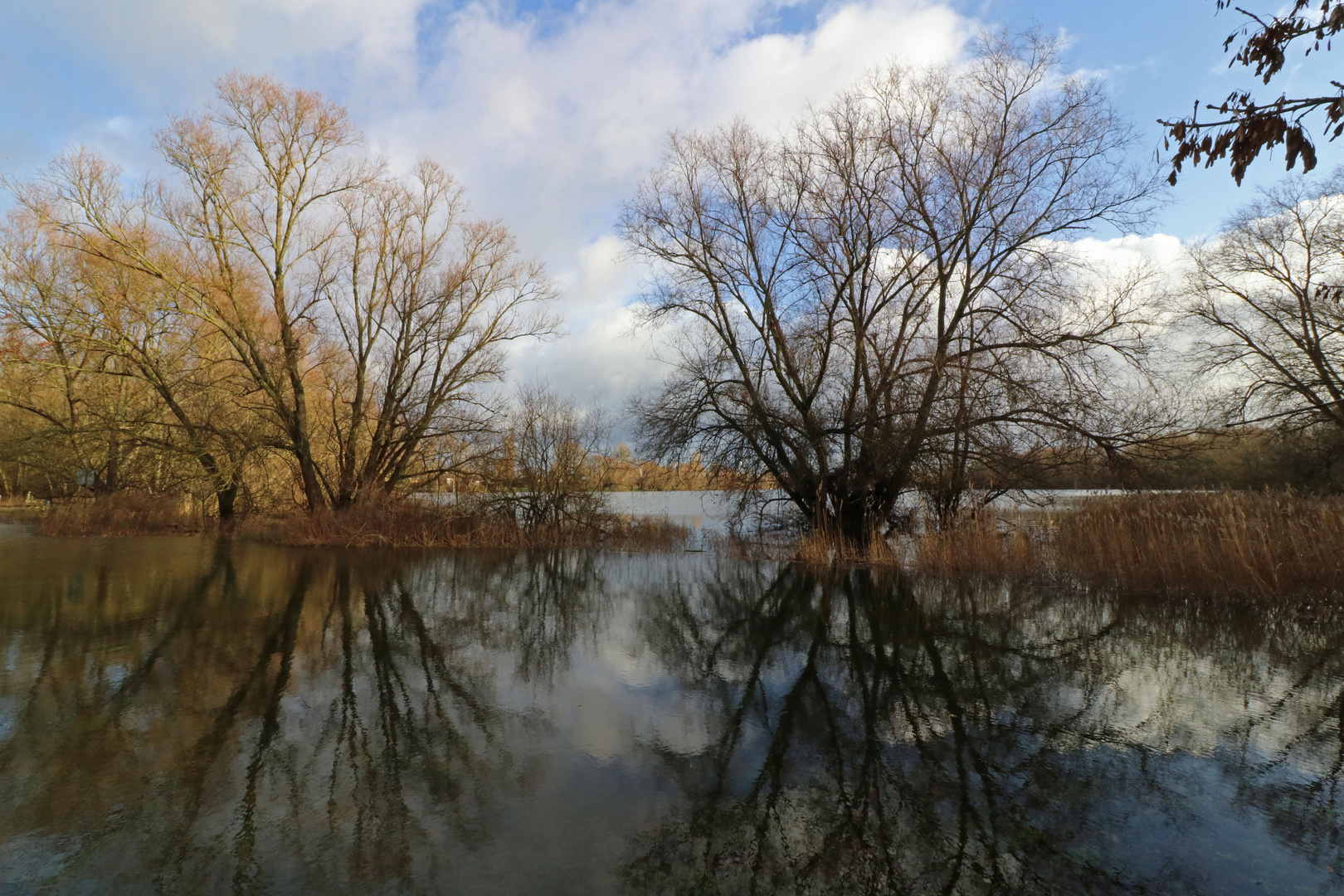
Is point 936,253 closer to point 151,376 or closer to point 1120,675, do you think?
point 1120,675

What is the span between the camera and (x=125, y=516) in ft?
68.2

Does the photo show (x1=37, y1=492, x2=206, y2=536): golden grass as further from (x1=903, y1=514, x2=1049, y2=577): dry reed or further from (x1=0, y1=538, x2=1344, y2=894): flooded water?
(x1=903, y1=514, x2=1049, y2=577): dry reed

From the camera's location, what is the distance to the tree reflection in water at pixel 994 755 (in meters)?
3.21

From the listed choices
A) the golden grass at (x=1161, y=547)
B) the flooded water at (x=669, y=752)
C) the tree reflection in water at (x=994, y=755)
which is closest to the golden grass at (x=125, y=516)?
the flooded water at (x=669, y=752)

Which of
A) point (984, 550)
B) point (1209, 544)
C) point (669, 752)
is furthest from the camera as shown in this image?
point (984, 550)

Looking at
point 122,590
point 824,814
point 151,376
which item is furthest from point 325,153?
point 824,814

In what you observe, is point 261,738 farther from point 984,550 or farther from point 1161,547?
point 1161,547

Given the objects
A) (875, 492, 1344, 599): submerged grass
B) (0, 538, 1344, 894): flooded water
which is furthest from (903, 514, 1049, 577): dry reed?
(0, 538, 1344, 894): flooded water

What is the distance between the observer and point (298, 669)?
6355 mm

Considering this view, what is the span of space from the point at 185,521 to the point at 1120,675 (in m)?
24.9

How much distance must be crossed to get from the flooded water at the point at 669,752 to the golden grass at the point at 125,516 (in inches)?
554

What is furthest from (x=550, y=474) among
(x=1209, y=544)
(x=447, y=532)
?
(x=1209, y=544)

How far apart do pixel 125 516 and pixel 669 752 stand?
23.0 metres

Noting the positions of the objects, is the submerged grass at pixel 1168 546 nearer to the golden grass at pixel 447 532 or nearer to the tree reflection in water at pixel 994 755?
the tree reflection in water at pixel 994 755
